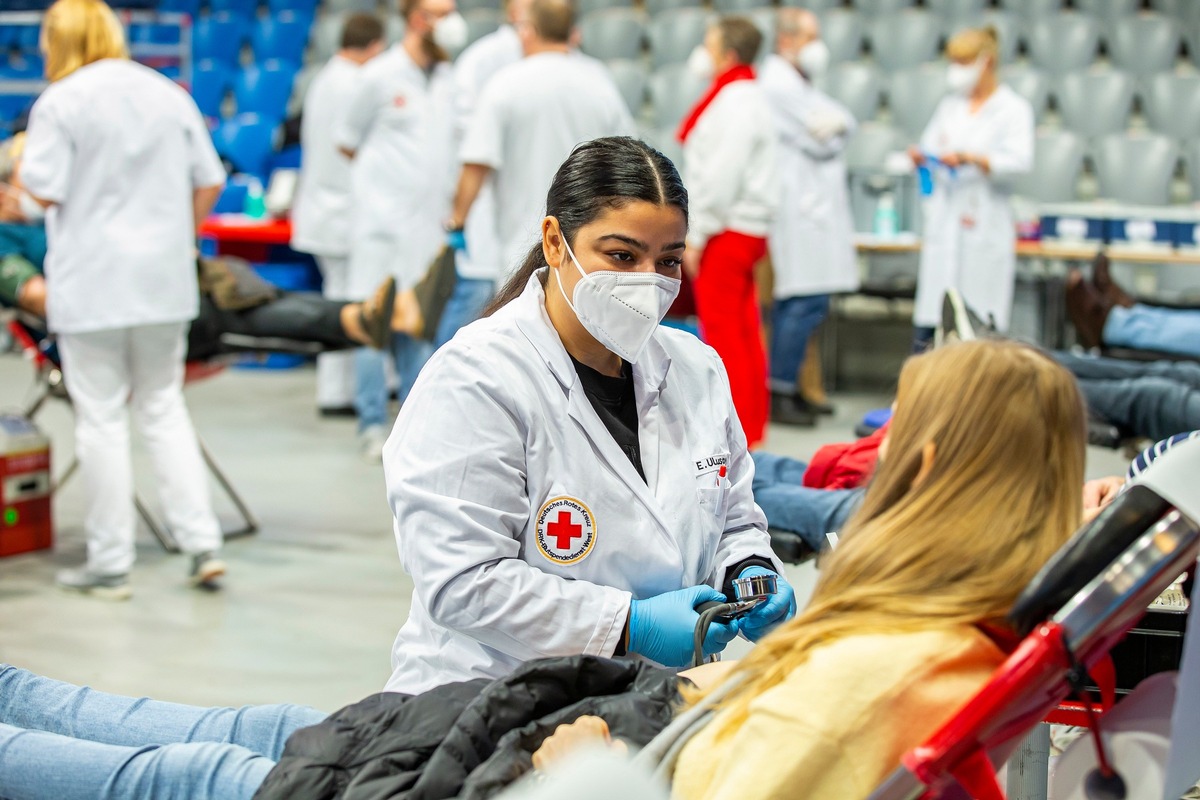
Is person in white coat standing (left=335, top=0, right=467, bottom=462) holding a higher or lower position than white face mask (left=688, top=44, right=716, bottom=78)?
lower

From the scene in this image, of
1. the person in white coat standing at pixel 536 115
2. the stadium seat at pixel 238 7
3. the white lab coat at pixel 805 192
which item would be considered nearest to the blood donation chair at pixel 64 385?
the person in white coat standing at pixel 536 115

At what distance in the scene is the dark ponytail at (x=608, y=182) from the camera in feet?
5.55

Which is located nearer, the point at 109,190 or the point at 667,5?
the point at 109,190

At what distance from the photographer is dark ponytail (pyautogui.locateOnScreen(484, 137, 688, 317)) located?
1.69 metres

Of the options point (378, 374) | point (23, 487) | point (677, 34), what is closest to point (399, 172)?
point (378, 374)

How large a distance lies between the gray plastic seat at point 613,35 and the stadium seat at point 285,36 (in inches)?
73.3

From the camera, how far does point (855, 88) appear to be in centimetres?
723

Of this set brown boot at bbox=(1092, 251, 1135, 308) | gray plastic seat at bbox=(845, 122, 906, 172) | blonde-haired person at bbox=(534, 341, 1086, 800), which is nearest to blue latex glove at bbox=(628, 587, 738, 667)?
blonde-haired person at bbox=(534, 341, 1086, 800)

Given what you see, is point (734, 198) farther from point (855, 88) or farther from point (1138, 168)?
point (1138, 168)

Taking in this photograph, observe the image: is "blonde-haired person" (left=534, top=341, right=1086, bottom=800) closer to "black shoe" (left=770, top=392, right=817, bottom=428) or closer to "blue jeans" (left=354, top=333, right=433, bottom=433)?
"blue jeans" (left=354, top=333, right=433, bottom=433)

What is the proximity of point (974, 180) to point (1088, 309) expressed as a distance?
0.97m

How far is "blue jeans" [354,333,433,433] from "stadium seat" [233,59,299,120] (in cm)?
343

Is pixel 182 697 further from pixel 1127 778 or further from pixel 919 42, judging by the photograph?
pixel 919 42

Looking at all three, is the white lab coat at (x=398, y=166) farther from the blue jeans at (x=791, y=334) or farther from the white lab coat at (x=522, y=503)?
the white lab coat at (x=522, y=503)
